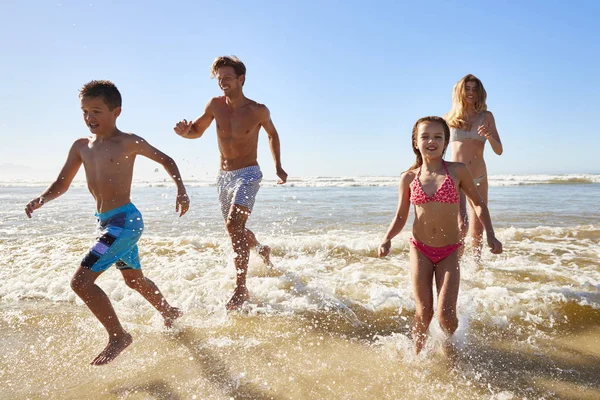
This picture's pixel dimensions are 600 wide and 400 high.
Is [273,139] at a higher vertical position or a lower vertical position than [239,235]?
higher

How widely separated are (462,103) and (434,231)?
95.5 inches

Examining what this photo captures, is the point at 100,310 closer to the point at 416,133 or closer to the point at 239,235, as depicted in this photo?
the point at 239,235

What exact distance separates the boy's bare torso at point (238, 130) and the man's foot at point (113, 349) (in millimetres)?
2040

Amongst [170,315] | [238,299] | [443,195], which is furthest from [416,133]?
[170,315]

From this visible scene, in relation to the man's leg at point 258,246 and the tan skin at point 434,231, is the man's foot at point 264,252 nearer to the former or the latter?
the man's leg at point 258,246

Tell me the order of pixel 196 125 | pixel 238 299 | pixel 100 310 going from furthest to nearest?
1. pixel 196 125
2. pixel 238 299
3. pixel 100 310

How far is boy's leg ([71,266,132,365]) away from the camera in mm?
2727

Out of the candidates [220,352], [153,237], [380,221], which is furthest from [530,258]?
[153,237]

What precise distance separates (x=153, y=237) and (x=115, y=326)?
14.7ft

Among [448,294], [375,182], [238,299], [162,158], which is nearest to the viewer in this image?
[448,294]

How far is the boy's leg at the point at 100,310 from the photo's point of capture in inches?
107

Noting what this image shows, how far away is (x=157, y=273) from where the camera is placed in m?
5.00

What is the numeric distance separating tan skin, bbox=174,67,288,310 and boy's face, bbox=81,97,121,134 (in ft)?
3.82

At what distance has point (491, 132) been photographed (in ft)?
15.0
